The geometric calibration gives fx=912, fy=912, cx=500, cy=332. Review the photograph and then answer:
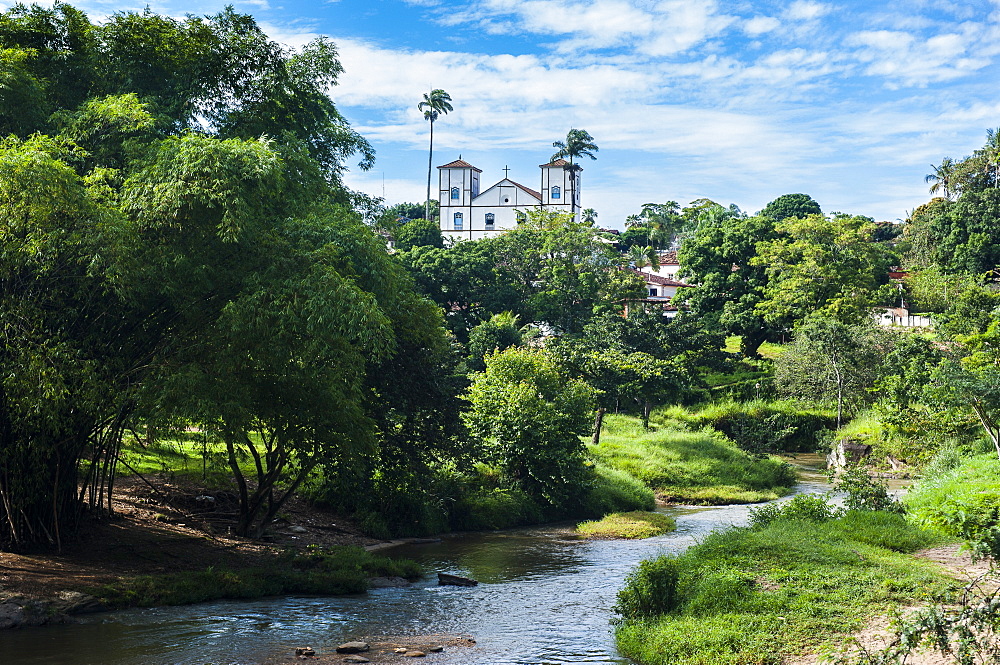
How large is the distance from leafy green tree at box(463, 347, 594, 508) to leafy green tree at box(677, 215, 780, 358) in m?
34.9

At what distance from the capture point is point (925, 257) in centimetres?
7519

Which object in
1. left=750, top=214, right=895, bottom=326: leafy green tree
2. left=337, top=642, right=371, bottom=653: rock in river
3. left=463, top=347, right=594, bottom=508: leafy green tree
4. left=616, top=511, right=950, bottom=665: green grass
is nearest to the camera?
left=616, top=511, right=950, bottom=665: green grass

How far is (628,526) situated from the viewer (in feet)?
88.9

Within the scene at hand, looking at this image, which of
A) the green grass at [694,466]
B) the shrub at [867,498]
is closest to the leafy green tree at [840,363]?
the green grass at [694,466]

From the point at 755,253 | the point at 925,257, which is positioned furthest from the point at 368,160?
the point at 925,257

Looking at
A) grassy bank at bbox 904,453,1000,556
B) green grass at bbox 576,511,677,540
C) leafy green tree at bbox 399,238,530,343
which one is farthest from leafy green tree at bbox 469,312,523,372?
grassy bank at bbox 904,453,1000,556

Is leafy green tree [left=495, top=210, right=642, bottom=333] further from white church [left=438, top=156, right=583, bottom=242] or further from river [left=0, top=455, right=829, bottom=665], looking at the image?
river [left=0, top=455, right=829, bottom=665]

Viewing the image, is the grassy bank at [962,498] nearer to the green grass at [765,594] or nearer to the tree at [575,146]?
the green grass at [765,594]

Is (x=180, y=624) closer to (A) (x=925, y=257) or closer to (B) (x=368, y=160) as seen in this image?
(B) (x=368, y=160)

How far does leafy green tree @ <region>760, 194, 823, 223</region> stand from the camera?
292ft

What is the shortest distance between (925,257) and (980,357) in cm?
4577

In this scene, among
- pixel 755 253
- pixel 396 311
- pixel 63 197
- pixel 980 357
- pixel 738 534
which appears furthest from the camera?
pixel 755 253

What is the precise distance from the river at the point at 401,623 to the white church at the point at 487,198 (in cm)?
8552

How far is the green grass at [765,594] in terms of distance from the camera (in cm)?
1265
